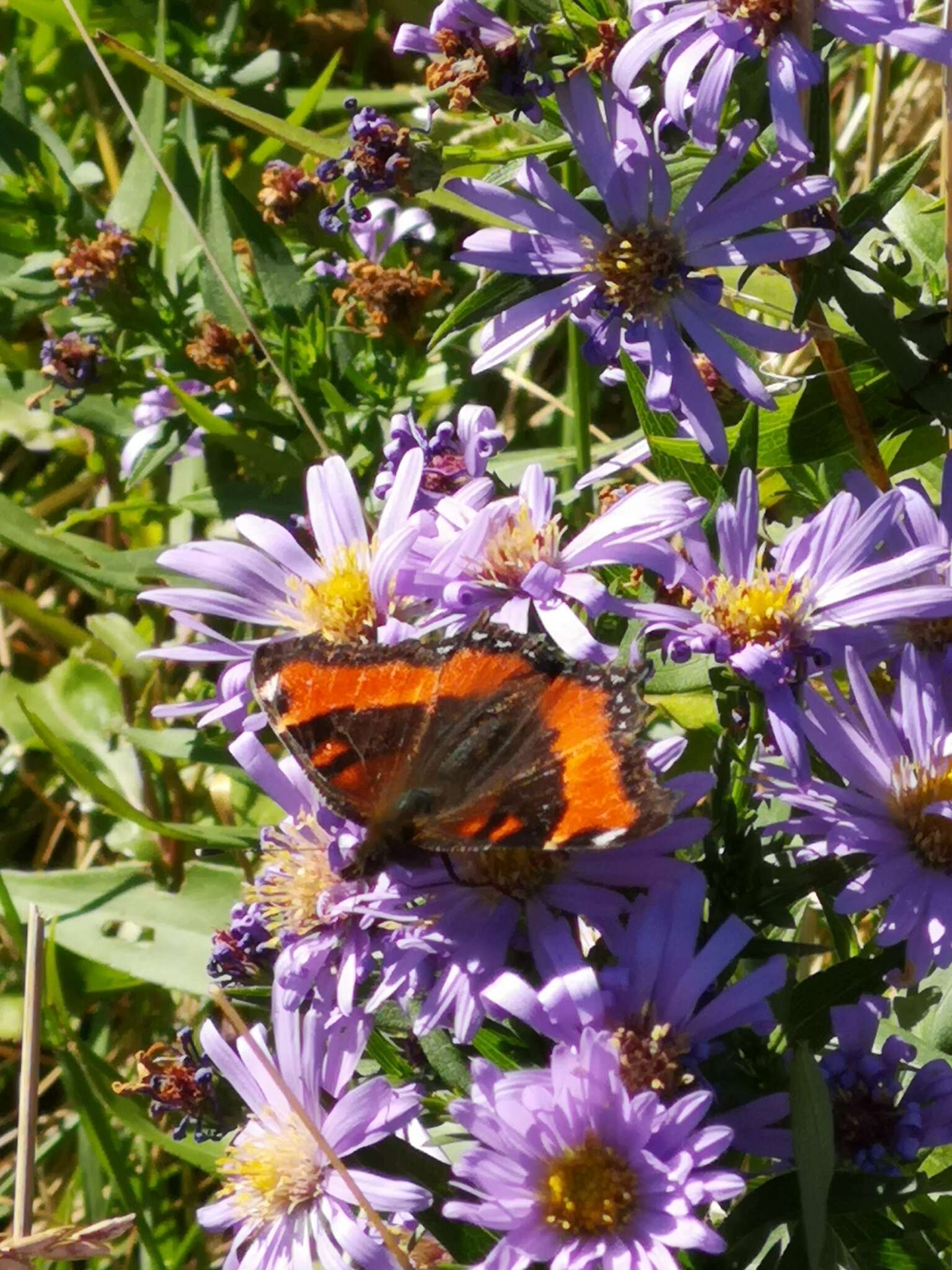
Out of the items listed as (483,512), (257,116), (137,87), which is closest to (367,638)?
(483,512)

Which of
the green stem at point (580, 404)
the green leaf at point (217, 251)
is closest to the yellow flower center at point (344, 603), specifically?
the green stem at point (580, 404)

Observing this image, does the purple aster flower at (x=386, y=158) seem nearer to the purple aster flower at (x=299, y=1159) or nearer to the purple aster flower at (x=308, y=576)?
the purple aster flower at (x=308, y=576)

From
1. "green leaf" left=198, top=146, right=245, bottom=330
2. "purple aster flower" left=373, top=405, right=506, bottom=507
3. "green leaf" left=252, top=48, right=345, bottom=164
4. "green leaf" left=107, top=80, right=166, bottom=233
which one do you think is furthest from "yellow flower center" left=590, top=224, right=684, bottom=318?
"green leaf" left=107, top=80, right=166, bottom=233

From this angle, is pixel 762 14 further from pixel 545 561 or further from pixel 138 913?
pixel 138 913

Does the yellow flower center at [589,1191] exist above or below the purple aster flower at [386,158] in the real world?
below

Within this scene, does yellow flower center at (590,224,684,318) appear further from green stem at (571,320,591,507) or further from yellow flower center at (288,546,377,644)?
green stem at (571,320,591,507)
